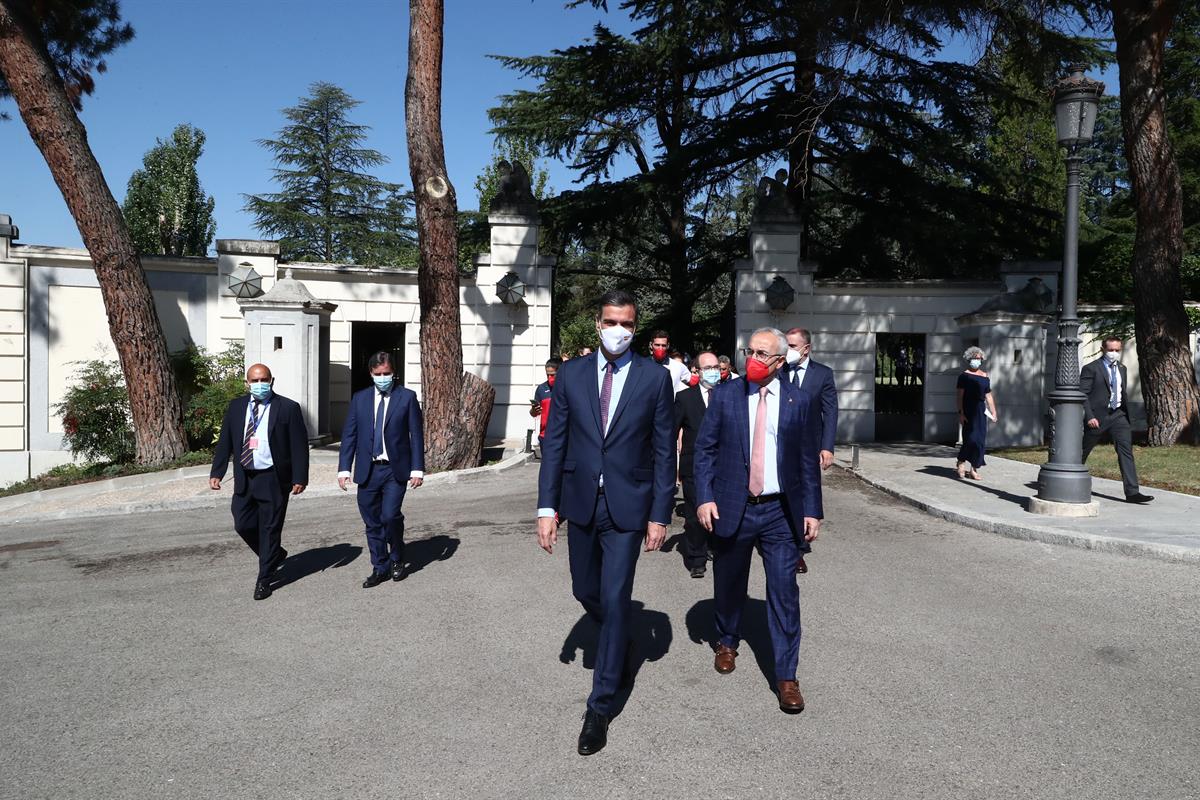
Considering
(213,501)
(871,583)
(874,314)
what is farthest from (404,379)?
(871,583)

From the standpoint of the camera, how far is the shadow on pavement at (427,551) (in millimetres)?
7520

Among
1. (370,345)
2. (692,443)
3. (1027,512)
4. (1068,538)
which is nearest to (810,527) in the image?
(692,443)

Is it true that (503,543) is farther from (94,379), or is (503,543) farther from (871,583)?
(94,379)

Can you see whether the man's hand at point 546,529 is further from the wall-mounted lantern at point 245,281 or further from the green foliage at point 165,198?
the green foliage at point 165,198

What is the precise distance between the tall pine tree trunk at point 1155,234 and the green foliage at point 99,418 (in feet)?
60.6

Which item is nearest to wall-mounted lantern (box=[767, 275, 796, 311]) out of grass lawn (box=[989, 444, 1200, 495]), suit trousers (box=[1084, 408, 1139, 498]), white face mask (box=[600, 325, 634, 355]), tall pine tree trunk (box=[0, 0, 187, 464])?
grass lawn (box=[989, 444, 1200, 495])

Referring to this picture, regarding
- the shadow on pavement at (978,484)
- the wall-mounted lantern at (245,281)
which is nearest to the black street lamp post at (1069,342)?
the shadow on pavement at (978,484)

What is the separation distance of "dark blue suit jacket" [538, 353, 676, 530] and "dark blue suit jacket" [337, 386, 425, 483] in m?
2.94

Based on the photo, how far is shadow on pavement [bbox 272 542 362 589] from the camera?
714 cm

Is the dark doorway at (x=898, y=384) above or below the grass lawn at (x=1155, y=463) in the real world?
above

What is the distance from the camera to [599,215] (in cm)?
2134

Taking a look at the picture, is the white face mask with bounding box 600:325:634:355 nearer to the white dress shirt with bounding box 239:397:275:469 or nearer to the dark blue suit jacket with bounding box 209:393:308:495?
the dark blue suit jacket with bounding box 209:393:308:495

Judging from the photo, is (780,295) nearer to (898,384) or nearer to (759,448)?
(898,384)

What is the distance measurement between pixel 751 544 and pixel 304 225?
49958 mm
